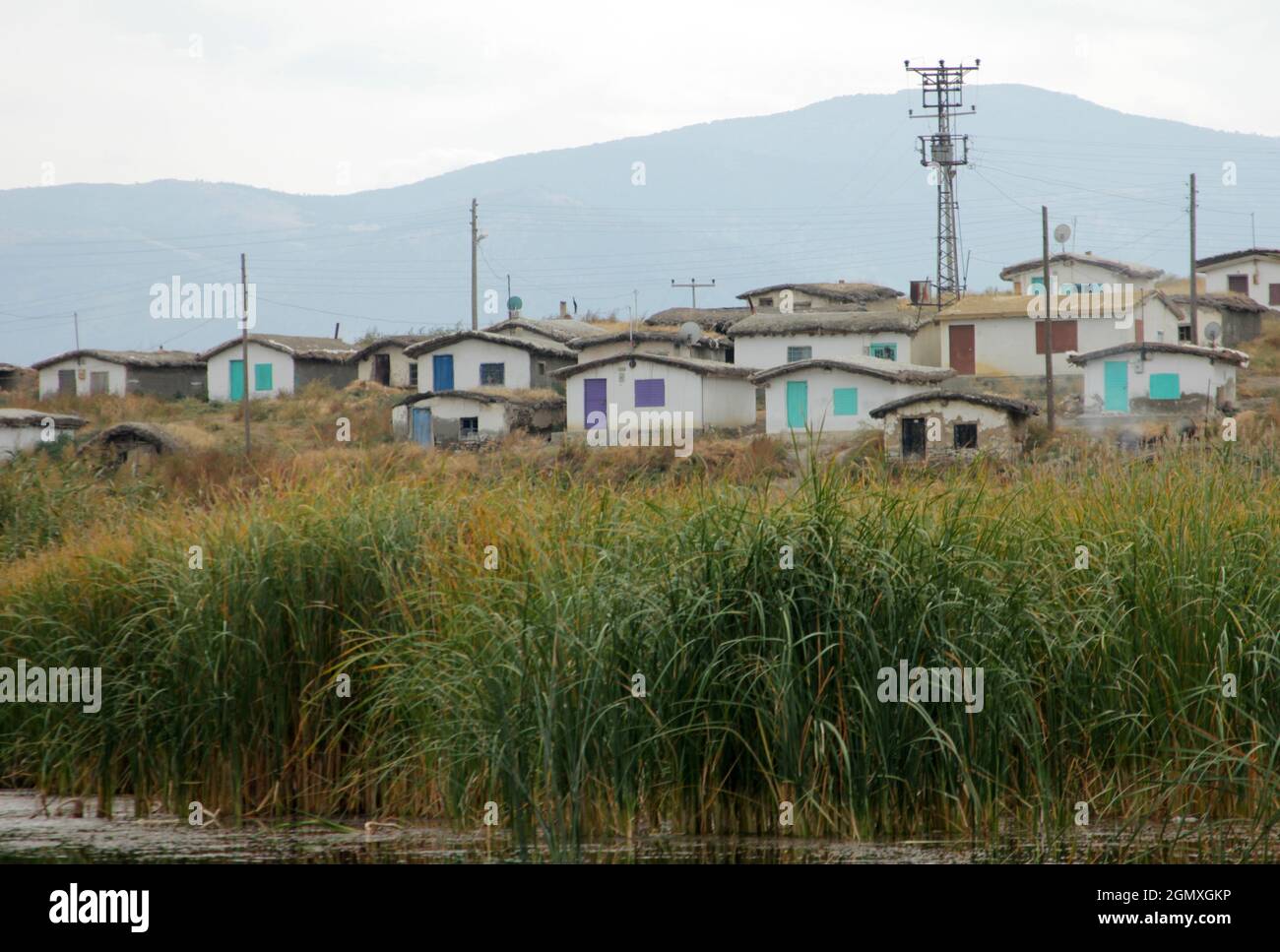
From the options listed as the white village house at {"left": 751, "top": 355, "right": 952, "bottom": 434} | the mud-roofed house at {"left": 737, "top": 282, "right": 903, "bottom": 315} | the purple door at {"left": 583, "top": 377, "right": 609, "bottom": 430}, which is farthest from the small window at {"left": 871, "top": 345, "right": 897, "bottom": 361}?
the purple door at {"left": 583, "top": 377, "right": 609, "bottom": 430}

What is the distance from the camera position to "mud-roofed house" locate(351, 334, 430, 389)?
6356 cm

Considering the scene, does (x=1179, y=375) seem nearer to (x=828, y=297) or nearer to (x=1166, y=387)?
(x=1166, y=387)

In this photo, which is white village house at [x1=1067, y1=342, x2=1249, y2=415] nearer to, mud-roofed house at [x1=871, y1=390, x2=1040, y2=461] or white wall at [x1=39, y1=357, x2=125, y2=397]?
mud-roofed house at [x1=871, y1=390, x2=1040, y2=461]

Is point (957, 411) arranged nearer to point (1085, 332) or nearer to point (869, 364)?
point (869, 364)

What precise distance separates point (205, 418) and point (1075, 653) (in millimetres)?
51916

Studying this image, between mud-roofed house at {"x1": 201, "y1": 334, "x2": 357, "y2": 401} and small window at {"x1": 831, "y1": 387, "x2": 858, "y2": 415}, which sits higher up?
mud-roofed house at {"x1": 201, "y1": 334, "x2": 357, "y2": 401}

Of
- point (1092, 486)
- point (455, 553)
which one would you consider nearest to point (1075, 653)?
point (1092, 486)

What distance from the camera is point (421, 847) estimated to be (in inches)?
322

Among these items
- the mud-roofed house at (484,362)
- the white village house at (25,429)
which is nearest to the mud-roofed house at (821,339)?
the mud-roofed house at (484,362)

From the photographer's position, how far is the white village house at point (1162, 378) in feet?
153

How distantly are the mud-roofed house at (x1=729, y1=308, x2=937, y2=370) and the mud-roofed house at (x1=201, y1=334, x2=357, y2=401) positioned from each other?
18.9 metres

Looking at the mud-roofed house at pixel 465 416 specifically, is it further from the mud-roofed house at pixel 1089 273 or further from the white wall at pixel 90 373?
the mud-roofed house at pixel 1089 273

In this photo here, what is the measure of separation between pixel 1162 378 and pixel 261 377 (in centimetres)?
3686

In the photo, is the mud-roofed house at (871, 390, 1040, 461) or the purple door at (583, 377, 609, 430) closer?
the mud-roofed house at (871, 390, 1040, 461)
